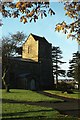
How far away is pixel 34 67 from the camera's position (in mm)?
57188

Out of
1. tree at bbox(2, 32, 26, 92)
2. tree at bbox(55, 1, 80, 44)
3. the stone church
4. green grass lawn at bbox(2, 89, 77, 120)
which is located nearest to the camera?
tree at bbox(55, 1, 80, 44)

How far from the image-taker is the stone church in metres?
52.3

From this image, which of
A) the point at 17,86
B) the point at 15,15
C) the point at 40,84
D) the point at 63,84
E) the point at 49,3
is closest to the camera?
the point at 49,3

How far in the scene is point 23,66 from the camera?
54.3m

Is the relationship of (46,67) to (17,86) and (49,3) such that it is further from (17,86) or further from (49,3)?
(49,3)

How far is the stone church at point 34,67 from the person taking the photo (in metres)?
52.3

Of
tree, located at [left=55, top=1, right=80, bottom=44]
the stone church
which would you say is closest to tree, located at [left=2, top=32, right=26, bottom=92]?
the stone church

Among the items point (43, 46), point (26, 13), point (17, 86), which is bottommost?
point (17, 86)

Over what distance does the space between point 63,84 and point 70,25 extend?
125ft

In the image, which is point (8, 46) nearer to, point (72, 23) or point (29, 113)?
point (29, 113)

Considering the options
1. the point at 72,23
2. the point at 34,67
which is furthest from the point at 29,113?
the point at 34,67

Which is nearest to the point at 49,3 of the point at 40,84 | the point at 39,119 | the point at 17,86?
the point at 39,119

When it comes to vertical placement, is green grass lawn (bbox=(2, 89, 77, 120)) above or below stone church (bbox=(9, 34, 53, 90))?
below

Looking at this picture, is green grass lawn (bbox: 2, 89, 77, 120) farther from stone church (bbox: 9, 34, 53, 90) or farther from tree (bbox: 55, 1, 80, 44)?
stone church (bbox: 9, 34, 53, 90)
